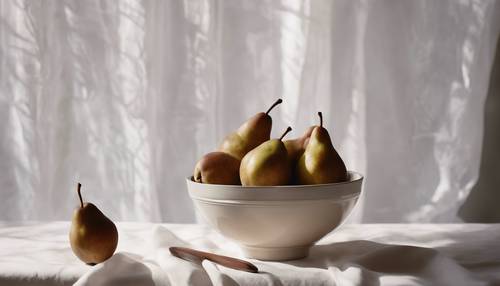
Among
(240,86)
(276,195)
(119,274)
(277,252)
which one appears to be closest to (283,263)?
(277,252)

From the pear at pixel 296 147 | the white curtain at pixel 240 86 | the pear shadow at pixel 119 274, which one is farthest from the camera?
the white curtain at pixel 240 86

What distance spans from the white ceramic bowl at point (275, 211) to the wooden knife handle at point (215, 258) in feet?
0.13

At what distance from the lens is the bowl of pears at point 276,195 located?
892mm

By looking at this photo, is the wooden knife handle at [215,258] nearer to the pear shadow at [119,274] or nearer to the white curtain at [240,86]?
the pear shadow at [119,274]

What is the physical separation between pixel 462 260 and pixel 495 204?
720 mm

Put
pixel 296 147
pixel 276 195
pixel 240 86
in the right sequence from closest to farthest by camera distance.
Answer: pixel 276 195 → pixel 296 147 → pixel 240 86

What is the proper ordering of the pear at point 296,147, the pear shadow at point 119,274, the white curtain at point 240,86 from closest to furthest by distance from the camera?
the pear shadow at point 119,274
the pear at point 296,147
the white curtain at point 240,86

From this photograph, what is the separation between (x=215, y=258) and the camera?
3.02 ft

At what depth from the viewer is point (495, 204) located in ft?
5.40

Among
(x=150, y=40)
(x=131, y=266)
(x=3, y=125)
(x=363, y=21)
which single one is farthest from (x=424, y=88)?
(x=3, y=125)

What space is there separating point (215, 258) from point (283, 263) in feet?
0.34

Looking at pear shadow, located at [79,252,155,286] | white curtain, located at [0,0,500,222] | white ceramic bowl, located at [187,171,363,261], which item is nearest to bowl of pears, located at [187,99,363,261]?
white ceramic bowl, located at [187,171,363,261]

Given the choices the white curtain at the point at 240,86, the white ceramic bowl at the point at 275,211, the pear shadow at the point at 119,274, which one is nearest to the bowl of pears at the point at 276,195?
the white ceramic bowl at the point at 275,211

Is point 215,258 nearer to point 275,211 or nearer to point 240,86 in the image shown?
point 275,211
